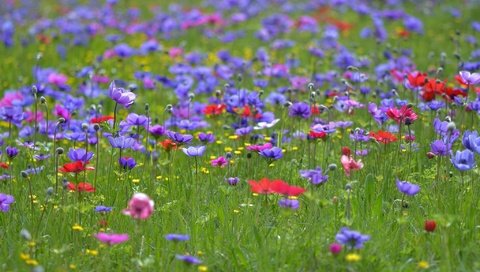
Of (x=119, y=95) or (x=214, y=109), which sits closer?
(x=119, y=95)

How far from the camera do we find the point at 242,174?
427 centimetres

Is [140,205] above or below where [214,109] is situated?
above

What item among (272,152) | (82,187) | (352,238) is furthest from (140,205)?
(272,152)

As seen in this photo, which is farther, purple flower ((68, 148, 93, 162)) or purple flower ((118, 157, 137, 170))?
purple flower ((118, 157, 137, 170))

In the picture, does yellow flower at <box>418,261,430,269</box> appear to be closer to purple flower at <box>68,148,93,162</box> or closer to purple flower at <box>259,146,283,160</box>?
purple flower at <box>259,146,283,160</box>

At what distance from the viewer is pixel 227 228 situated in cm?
344

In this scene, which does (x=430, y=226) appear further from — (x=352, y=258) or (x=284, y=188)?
(x=284, y=188)

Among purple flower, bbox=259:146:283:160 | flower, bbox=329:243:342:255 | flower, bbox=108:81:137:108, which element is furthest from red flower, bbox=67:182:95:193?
flower, bbox=329:243:342:255

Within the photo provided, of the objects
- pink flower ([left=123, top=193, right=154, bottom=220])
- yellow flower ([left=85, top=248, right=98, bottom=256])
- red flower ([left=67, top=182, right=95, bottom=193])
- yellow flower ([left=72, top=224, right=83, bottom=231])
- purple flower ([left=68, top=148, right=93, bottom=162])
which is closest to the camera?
pink flower ([left=123, top=193, right=154, bottom=220])

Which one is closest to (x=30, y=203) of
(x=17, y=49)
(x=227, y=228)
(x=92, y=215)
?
(x=92, y=215)

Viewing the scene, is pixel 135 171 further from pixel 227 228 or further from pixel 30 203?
pixel 227 228

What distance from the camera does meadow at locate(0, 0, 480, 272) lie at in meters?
3.16

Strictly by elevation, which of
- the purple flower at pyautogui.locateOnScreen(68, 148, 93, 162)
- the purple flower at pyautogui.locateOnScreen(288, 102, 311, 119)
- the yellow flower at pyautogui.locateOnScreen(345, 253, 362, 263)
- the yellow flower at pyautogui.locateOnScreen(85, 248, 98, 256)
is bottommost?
the yellow flower at pyautogui.locateOnScreen(85, 248, 98, 256)

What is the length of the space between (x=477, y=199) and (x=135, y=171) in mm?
1698
